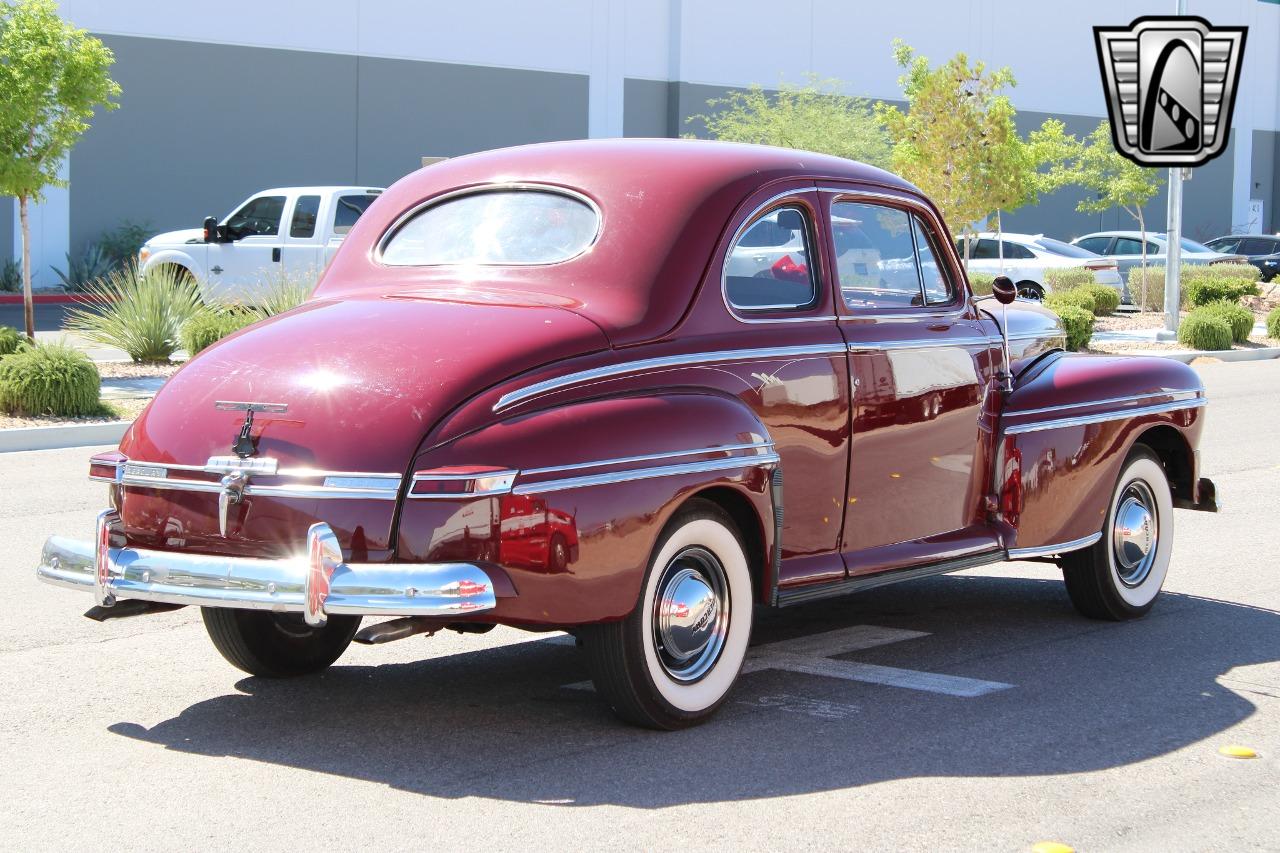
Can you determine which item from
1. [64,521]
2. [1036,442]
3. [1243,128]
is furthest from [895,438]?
[1243,128]

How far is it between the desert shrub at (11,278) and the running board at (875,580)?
1107 inches

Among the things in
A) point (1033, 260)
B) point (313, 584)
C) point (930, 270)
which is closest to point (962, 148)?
point (1033, 260)

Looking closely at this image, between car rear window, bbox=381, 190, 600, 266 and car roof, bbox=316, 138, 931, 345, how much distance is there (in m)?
0.05

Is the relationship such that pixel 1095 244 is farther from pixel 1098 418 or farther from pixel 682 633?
pixel 682 633

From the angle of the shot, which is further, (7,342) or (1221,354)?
(1221,354)

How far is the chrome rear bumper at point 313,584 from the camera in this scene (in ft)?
15.5

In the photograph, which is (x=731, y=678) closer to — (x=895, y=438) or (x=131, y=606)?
(x=895, y=438)

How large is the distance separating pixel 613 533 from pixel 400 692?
4.48 feet

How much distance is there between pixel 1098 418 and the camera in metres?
7.04

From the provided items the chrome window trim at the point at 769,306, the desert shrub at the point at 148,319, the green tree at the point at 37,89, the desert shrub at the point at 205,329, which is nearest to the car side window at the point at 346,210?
the desert shrub at the point at 148,319

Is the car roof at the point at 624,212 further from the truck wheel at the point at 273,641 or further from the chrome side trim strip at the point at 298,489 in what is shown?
the truck wheel at the point at 273,641

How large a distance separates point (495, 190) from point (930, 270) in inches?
76.2

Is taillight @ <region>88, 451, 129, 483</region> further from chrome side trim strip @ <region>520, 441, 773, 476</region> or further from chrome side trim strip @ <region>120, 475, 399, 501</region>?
chrome side trim strip @ <region>520, 441, 773, 476</region>

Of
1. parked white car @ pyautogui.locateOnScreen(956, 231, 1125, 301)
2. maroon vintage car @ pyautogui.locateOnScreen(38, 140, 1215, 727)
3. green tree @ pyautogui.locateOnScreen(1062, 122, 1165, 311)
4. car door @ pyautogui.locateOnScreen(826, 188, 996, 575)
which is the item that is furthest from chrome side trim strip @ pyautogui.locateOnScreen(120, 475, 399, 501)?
green tree @ pyautogui.locateOnScreen(1062, 122, 1165, 311)
